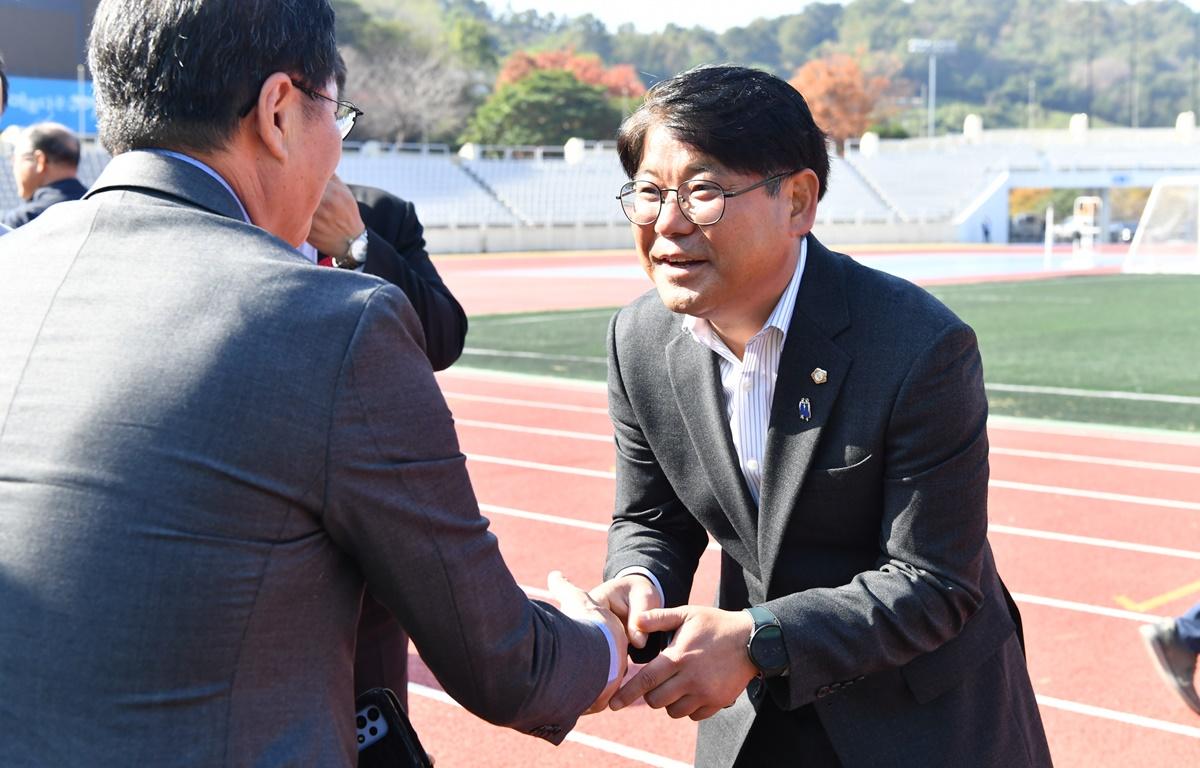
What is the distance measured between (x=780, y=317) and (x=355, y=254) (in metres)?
1.41

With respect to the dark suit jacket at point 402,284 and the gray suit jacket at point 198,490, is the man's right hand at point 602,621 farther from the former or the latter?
the dark suit jacket at point 402,284

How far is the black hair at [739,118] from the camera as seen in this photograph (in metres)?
2.17

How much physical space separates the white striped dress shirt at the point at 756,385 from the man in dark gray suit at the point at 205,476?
79 centimetres

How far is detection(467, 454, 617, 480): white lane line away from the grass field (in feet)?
12.9

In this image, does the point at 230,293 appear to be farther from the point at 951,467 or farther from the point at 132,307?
the point at 951,467

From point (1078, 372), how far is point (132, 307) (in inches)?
515

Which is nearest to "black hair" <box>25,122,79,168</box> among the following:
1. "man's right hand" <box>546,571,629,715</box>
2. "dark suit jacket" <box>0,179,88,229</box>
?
"dark suit jacket" <box>0,179,88,229</box>

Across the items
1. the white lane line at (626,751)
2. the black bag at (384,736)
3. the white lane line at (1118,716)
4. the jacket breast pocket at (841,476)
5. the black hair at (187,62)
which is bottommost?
the white lane line at (1118,716)

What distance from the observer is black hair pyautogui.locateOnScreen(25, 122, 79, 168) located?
21.2 ft

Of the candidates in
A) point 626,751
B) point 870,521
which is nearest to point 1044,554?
point 626,751

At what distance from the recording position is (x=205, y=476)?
4.63 ft

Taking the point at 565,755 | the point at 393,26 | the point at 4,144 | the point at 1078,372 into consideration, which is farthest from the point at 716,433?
the point at 393,26

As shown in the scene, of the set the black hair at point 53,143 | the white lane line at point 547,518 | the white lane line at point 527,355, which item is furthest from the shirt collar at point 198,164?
the white lane line at point 527,355

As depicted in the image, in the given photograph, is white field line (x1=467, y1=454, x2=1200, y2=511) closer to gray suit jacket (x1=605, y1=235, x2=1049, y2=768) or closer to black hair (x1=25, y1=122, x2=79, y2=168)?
black hair (x1=25, y1=122, x2=79, y2=168)
